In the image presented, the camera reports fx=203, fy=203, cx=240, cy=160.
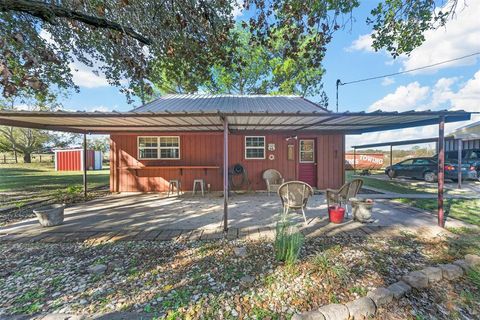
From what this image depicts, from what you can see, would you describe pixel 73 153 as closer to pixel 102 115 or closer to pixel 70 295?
pixel 102 115

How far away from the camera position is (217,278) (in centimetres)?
246

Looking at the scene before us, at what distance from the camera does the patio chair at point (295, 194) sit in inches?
160

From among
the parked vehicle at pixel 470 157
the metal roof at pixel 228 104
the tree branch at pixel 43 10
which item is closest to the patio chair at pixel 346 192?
the metal roof at pixel 228 104

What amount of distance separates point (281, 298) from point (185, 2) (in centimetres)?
537

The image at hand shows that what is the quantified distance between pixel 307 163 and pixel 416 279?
6.03 m

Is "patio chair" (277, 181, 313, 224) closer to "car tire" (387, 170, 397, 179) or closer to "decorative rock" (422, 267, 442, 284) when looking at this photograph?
"decorative rock" (422, 267, 442, 284)

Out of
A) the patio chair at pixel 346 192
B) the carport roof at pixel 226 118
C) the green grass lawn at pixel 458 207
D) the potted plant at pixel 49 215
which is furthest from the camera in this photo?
the green grass lawn at pixel 458 207

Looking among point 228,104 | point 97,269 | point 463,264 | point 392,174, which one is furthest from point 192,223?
point 392,174

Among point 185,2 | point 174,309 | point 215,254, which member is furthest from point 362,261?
point 185,2

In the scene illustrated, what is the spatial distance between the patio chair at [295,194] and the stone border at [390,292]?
1866 millimetres

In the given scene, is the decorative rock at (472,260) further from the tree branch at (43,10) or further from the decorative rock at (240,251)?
the tree branch at (43,10)

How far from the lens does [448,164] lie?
10.1 metres

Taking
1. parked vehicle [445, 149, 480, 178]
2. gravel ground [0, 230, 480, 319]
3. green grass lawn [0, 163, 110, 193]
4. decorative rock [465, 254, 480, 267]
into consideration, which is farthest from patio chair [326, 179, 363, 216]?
parked vehicle [445, 149, 480, 178]

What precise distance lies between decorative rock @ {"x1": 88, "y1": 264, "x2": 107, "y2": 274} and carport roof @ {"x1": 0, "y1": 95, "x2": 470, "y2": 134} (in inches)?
94.9
